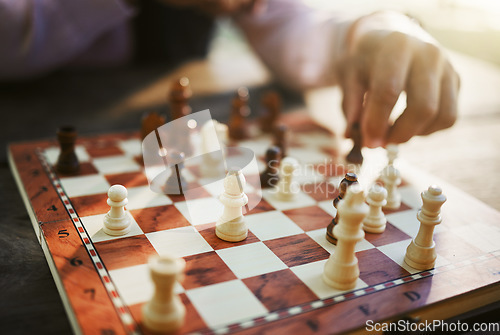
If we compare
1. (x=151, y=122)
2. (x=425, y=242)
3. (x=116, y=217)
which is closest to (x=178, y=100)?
(x=151, y=122)

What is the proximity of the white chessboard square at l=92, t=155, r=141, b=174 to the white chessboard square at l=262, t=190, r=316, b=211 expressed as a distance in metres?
0.46

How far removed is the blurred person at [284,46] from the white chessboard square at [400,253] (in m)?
0.46

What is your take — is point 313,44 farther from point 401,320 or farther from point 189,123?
point 401,320

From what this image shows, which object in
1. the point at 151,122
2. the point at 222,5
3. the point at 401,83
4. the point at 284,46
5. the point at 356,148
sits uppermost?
the point at 222,5

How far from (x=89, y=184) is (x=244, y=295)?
0.69m

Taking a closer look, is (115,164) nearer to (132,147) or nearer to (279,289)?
(132,147)

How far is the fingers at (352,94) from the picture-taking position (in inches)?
63.1

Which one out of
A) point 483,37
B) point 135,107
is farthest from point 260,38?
point 483,37

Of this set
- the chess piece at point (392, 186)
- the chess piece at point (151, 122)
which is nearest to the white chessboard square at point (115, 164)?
the chess piece at point (151, 122)

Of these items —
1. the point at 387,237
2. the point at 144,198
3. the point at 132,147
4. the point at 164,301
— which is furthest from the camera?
the point at 132,147

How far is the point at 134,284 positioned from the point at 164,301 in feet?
0.52

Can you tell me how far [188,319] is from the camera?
839 mm

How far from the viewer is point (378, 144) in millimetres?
1548

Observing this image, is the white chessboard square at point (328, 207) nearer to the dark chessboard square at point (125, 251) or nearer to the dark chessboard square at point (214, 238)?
the dark chessboard square at point (214, 238)
